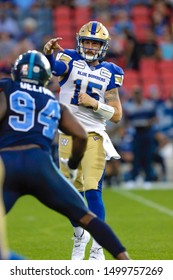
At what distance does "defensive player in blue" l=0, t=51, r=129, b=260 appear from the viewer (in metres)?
5.33

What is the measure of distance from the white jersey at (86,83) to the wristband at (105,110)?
0.11 meters

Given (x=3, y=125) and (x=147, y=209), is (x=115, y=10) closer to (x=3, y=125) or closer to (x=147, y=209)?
(x=147, y=209)

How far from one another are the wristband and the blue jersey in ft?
4.35

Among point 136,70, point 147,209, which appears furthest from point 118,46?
point 147,209

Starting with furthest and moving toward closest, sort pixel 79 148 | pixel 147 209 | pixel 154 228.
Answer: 1. pixel 147 209
2. pixel 154 228
3. pixel 79 148

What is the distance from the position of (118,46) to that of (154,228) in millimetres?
8548

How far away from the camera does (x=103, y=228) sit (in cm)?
542

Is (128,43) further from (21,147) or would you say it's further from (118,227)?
(21,147)

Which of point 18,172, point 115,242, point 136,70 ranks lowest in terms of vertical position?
point 136,70

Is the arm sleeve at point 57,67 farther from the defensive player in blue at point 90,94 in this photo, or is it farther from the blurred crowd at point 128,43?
the blurred crowd at point 128,43

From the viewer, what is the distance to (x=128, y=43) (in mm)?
17422

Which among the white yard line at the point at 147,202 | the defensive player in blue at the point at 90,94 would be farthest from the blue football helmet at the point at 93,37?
the white yard line at the point at 147,202

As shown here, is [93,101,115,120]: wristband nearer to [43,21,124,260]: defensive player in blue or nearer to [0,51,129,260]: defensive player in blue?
[43,21,124,260]: defensive player in blue

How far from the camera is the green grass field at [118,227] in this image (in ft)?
24.7
